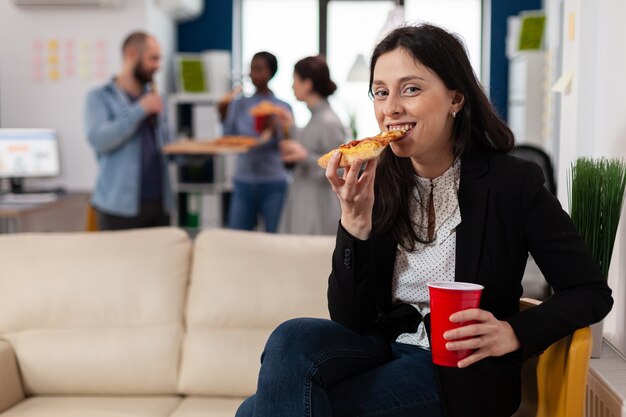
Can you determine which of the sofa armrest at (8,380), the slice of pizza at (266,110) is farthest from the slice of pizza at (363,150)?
the slice of pizza at (266,110)

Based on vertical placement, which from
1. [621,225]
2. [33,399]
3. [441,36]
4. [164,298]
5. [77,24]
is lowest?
[33,399]

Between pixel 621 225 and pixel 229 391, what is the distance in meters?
1.19

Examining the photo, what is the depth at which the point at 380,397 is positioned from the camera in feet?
5.14

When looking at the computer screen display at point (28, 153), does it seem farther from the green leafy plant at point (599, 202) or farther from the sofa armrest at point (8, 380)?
the green leafy plant at point (599, 202)

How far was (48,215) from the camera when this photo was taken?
16.1 feet

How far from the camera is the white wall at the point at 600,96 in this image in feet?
7.11

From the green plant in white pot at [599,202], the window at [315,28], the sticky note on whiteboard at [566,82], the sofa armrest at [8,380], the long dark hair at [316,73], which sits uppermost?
the window at [315,28]

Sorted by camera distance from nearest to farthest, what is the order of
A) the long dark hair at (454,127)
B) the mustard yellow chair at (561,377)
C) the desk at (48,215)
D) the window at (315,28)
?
the mustard yellow chair at (561,377) → the long dark hair at (454,127) → the desk at (48,215) → the window at (315,28)

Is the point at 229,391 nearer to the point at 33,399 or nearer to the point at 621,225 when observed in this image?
the point at 33,399

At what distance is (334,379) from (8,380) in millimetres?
1241

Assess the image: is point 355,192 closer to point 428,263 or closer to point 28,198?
point 428,263

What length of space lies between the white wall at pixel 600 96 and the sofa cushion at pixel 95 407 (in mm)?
1271

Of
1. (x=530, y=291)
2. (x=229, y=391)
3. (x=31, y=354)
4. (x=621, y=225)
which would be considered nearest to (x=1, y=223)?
(x=31, y=354)

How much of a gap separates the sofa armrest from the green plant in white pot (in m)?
1.64
